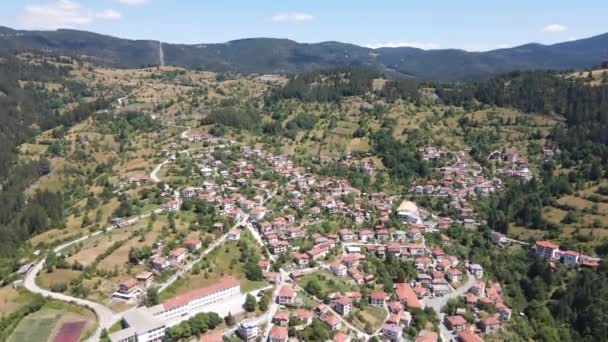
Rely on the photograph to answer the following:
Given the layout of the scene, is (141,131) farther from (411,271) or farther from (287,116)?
(411,271)

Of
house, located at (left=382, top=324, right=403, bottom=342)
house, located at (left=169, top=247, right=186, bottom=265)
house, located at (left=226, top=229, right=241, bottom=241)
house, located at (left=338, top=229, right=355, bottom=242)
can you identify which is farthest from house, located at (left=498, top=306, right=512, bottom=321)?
house, located at (left=169, top=247, right=186, bottom=265)

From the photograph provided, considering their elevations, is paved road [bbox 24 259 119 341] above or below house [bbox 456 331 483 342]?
above

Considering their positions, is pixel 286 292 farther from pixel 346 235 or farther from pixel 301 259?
pixel 346 235

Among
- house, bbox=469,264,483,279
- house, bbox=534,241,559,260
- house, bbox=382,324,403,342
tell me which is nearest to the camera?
house, bbox=382,324,403,342

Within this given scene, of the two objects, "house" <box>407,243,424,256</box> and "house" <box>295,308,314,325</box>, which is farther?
"house" <box>407,243,424,256</box>

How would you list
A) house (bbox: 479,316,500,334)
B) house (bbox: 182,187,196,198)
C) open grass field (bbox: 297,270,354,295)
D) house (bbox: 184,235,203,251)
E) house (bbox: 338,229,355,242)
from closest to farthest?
house (bbox: 479,316,500,334) < open grass field (bbox: 297,270,354,295) < house (bbox: 184,235,203,251) < house (bbox: 338,229,355,242) < house (bbox: 182,187,196,198)

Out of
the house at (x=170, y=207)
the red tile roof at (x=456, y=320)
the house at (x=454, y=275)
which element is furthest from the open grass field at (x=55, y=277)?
the house at (x=454, y=275)

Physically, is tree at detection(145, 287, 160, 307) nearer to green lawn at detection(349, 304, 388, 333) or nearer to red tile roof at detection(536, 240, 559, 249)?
green lawn at detection(349, 304, 388, 333)
